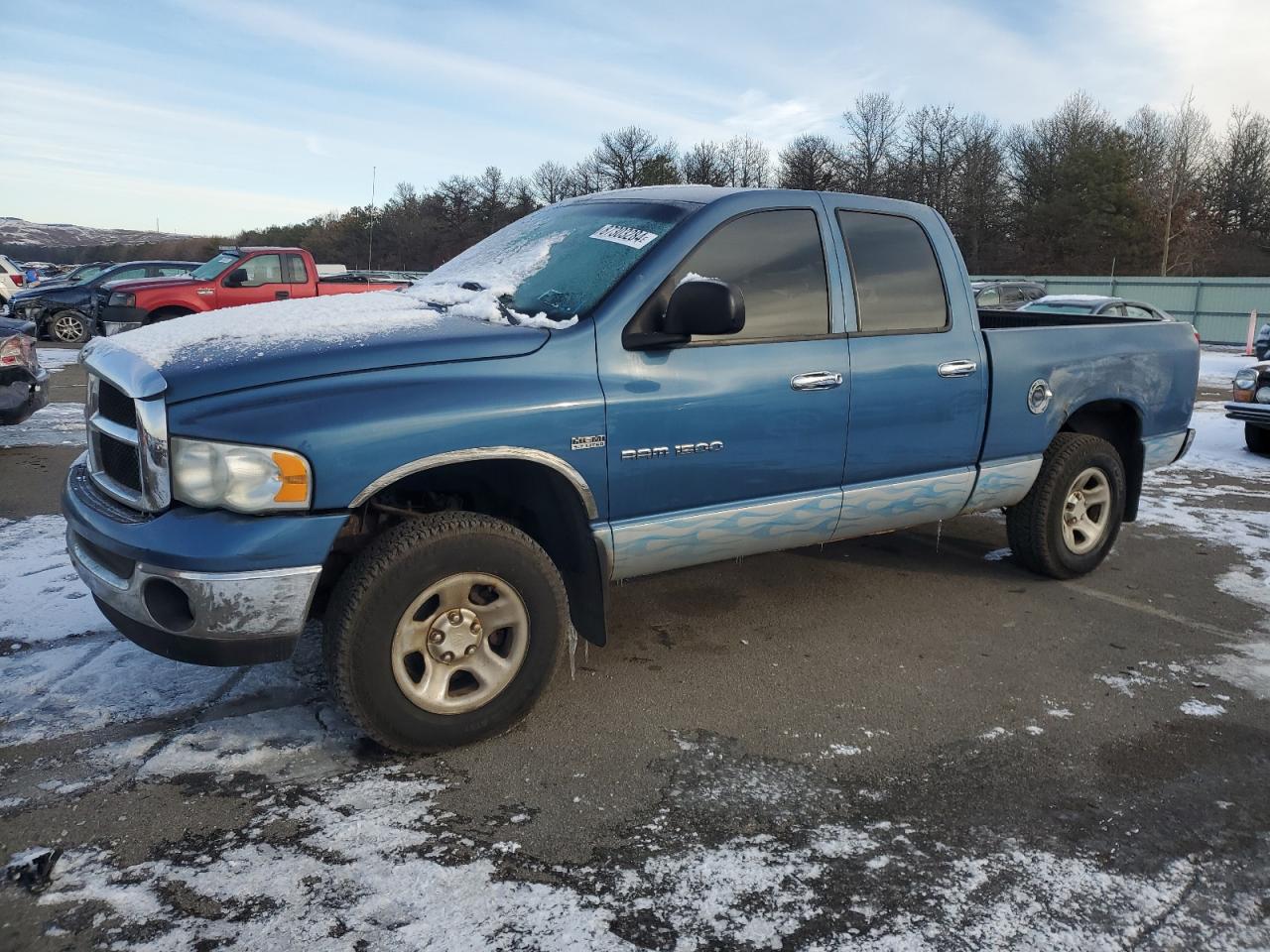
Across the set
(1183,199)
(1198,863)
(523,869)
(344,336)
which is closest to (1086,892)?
(1198,863)

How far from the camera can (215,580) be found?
274 centimetres

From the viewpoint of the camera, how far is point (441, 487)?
335 cm

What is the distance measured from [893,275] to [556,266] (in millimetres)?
1567

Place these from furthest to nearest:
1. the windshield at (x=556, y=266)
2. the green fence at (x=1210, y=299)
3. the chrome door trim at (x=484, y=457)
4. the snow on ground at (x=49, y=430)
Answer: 1. the green fence at (x=1210, y=299)
2. the snow on ground at (x=49, y=430)
3. the windshield at (x=556, y=266)
4. the chrome door trim at (x=484, y=457)

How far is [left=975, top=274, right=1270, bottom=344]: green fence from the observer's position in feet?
97.8

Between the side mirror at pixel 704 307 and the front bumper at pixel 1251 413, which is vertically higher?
the side mirror at pixel 704 307

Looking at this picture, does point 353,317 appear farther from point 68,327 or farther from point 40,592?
point 68,327

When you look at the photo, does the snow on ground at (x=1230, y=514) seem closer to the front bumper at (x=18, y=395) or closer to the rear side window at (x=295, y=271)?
the front bumper at (x=18, y=395)

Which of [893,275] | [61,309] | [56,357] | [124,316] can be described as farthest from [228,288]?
[893,275]

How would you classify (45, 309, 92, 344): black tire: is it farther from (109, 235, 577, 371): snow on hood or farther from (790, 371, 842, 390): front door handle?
(790, 371, 842, 390): front door handle

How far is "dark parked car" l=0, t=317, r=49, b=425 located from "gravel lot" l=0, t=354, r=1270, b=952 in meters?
3.42

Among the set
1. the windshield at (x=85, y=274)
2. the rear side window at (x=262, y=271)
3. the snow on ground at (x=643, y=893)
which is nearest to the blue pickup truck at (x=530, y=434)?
the snow on ground at (x=643, y=893)

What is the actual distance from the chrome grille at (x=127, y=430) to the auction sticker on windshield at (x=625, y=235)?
1.80 metres

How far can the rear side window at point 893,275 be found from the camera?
4152 mm
